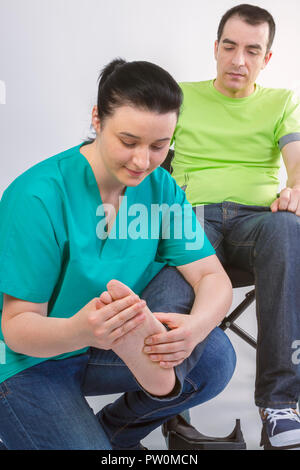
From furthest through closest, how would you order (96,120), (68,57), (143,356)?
(68,57) < (96,120) < (143,356)

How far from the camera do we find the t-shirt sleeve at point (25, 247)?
110 centimetres

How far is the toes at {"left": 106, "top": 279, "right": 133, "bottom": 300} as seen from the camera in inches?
38.4

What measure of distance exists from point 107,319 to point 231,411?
107 centimetres

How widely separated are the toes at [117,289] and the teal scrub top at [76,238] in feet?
0.62

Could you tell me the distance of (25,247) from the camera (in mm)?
1102

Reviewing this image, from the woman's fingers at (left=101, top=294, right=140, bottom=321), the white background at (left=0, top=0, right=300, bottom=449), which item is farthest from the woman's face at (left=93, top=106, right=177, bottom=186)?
the white background at (left=0, top=0, right=300, bottom=449)

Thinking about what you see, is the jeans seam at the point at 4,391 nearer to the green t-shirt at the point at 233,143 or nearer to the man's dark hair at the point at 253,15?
the green t-shirt at the point at 233,143

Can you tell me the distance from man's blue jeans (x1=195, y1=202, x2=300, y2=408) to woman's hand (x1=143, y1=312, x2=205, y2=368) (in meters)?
0.26

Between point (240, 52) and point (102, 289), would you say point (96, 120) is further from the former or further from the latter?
point (240, 52)

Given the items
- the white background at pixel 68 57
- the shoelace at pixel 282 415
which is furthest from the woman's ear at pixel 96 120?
the white background at pixel 68 57

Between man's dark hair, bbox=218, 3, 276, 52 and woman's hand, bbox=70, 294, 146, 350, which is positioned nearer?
woman's hand, bbox=70, 294, 146, 350

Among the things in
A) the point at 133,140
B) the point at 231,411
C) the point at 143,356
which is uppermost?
the point at 133,140

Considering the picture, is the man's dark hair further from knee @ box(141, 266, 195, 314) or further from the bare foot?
the bare foot

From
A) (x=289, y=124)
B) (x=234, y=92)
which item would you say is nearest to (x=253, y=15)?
(x=234, y=92)
